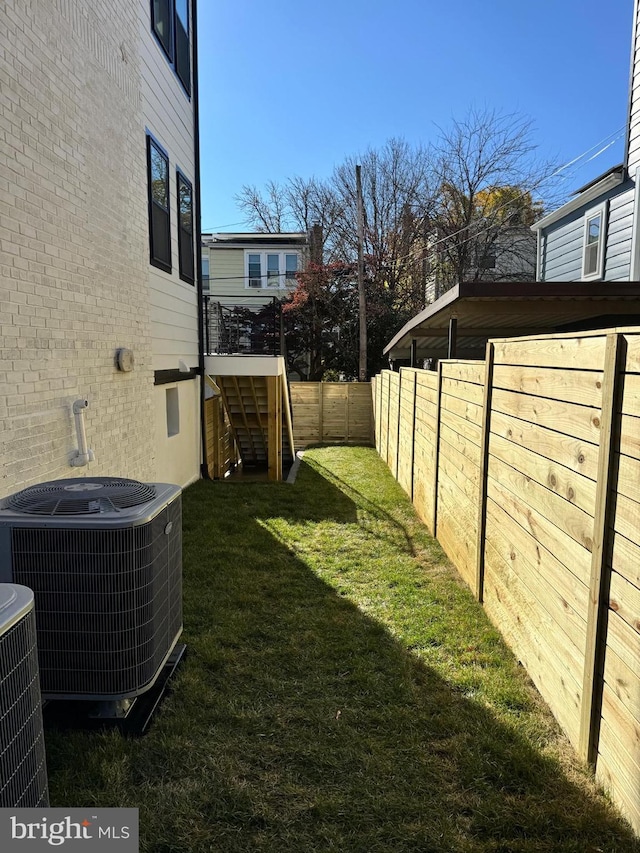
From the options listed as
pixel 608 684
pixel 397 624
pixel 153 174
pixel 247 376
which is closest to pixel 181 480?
pixel 247 376

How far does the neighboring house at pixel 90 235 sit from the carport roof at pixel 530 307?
329cm

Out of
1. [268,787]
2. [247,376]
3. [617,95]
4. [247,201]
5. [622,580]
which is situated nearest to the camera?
[622,580]

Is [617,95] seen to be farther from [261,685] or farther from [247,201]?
[261,685]

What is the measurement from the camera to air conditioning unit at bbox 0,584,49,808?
1.62 metres

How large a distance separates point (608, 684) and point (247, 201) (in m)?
29.0

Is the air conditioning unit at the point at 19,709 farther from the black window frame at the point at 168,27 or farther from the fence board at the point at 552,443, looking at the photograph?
the black window frame at the point at 168,27

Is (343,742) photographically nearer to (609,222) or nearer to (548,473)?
(548,473)

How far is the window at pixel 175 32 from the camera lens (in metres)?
6.94

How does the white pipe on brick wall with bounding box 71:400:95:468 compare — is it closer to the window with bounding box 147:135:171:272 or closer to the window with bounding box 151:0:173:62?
the window with bounding box 147:135:171:272

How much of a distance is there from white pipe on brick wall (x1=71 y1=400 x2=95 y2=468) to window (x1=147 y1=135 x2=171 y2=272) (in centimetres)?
299

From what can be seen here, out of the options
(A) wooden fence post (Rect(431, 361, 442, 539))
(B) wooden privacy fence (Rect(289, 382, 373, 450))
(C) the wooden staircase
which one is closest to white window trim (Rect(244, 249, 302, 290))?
(B) wooden privacy fence (Rect(289, 382, 373, 450))

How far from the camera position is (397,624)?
3.96 m

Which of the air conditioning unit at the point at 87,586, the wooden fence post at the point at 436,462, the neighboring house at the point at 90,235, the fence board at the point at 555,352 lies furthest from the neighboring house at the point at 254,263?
the air conditioning unit at the point at 87,586

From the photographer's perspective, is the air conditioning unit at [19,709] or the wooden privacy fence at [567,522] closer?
the air conditioning unit at [19,709]
